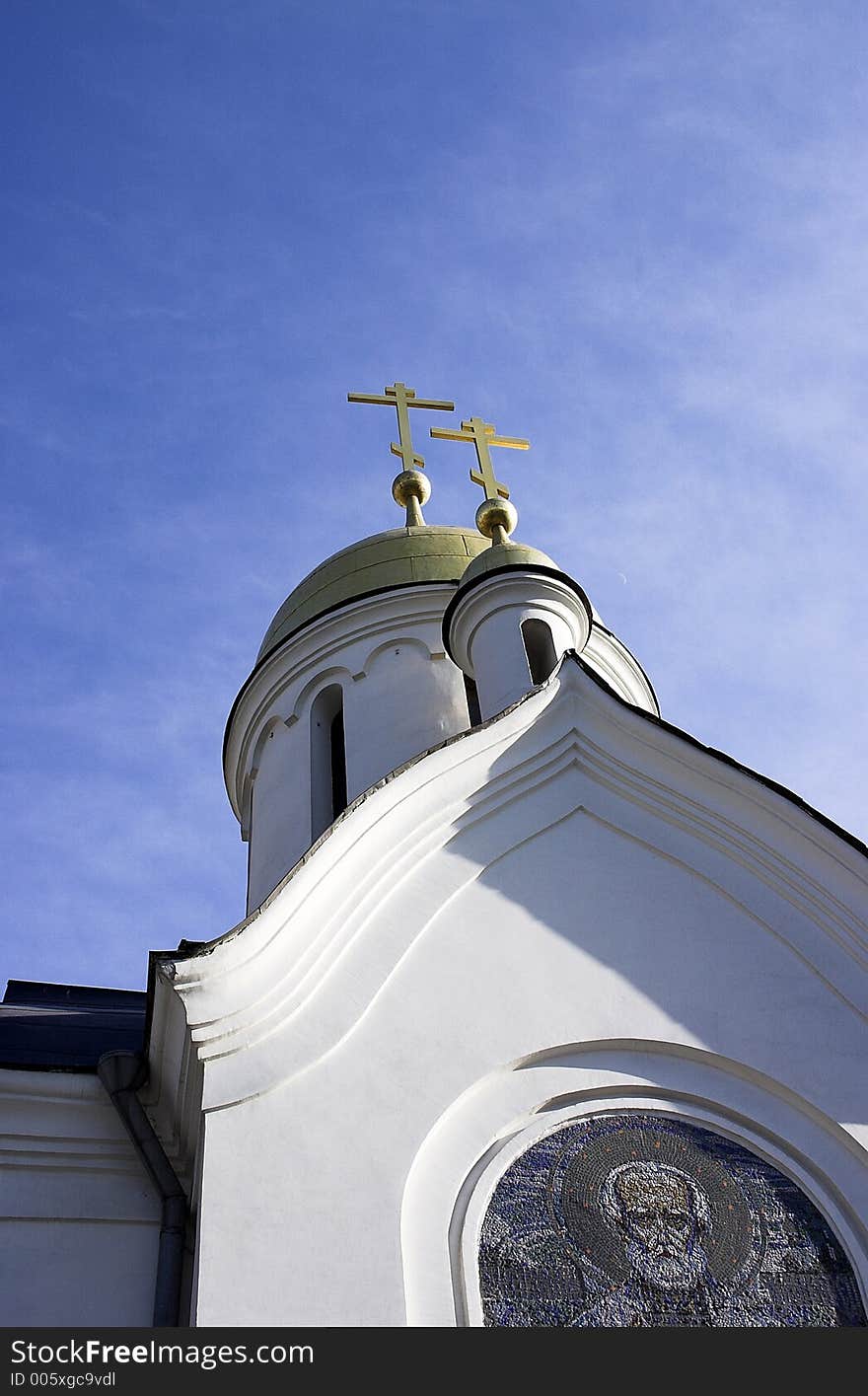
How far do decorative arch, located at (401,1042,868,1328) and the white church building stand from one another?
1cm

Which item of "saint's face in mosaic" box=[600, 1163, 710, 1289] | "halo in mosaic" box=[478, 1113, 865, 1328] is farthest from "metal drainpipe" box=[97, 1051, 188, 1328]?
"saint's face in mosaic" box=[600, 1163, 710, 1289]

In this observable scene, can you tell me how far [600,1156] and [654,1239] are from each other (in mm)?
382

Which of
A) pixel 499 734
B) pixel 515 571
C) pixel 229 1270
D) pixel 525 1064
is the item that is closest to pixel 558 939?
pixel 525 1064

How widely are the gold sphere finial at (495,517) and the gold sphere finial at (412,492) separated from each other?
1.75 meters

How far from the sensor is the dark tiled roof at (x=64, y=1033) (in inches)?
256

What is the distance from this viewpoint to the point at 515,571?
28.7ft

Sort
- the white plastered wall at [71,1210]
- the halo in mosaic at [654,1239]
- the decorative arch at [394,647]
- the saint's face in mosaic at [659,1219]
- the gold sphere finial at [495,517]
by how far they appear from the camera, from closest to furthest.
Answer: the halo in mosaic at [654,1239], the saint's face in mosaic at [659,1219], the white plastered wall at [71,1210], the gold sphere finial at [495,517], the decorative arch at [394,647]

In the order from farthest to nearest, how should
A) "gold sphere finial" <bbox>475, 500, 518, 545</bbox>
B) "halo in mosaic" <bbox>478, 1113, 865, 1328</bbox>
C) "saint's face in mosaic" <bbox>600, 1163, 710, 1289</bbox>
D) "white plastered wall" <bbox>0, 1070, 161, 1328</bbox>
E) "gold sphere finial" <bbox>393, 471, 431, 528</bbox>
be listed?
"gold sphere finial" <bbox>393, 471, 431, 528</bbox> < "gold sphere finial" <bbox>475, 500, 518, 545</bbox> < "white plastered wall" <bbox>0, 1070, 161, 1328</bbox> < "saint's face in mosaic" <bbox>600, 1163, 710, 1289</bbox> < "halo in mosaic" <bbox>478, 1113, 865, 1328</bbox>

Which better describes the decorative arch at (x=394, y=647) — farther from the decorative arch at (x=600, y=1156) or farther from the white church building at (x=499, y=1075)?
the decorative arch at (x=600, y=1156)

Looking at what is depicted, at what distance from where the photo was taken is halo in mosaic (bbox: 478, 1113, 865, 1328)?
16.6ft

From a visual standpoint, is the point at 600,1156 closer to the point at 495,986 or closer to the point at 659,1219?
the point at 659,1219

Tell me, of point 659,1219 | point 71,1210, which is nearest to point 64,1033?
point 71,1210

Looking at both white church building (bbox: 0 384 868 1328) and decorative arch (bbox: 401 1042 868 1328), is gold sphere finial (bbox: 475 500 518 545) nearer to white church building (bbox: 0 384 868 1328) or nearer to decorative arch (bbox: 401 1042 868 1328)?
white church building (bbox: 0 384 868 1328)

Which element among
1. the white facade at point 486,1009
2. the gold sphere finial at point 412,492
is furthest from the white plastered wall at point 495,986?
the gold sphere finial at point 412,492
